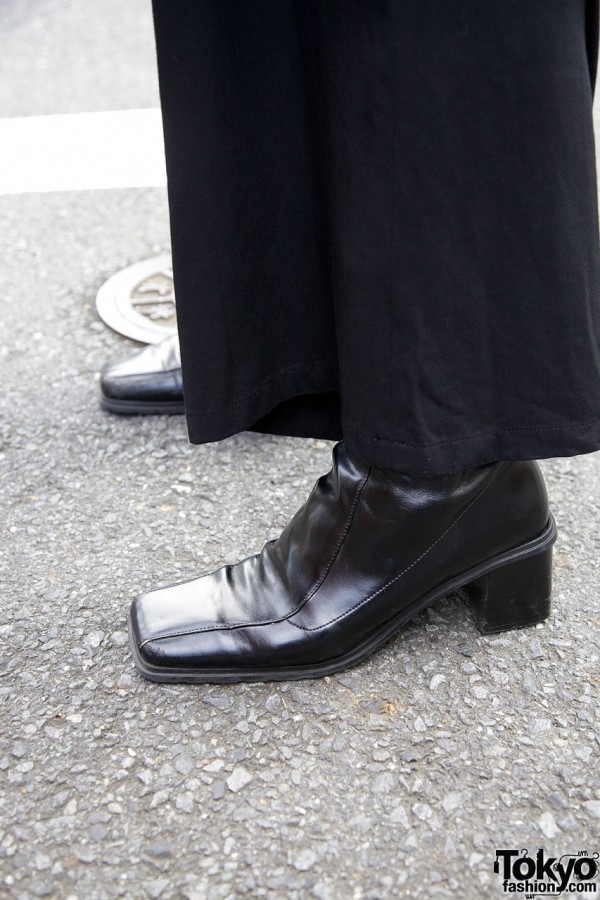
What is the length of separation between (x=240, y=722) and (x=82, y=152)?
2228mm

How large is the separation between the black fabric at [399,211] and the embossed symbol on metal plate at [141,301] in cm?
92

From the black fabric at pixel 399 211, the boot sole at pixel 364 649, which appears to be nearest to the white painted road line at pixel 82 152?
the black fabric at pixel 399 211

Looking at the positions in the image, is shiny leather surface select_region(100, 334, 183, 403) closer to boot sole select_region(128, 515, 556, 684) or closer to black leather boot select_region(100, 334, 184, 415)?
black leather boot select_region(100, 334, 184, 415)

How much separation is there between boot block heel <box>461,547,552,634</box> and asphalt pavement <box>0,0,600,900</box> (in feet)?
0.10

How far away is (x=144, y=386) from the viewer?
1.81m

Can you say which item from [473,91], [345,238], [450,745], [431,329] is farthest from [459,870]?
A: [473,91]

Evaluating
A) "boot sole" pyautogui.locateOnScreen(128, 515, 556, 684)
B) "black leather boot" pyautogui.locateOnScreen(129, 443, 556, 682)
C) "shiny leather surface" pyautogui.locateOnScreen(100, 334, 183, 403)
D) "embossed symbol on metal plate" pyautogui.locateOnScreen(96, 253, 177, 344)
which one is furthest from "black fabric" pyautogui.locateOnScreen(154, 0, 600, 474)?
"embossed symbol on metal plate" pyautogui.locateOnScreen(96, 253, 177, 344)

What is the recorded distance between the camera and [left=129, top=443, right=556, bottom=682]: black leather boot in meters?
1.14

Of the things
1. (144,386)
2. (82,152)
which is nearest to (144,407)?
(144,386)

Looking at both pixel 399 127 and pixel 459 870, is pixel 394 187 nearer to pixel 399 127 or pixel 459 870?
pixel 399 127

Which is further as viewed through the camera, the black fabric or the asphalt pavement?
the asphalt pavement

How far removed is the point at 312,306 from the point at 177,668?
52cm

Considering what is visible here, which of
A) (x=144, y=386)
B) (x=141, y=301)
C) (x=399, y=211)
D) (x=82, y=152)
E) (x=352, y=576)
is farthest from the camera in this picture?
(x=82, y=152)

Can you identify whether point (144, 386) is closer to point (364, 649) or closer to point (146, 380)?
point (146, 380)
